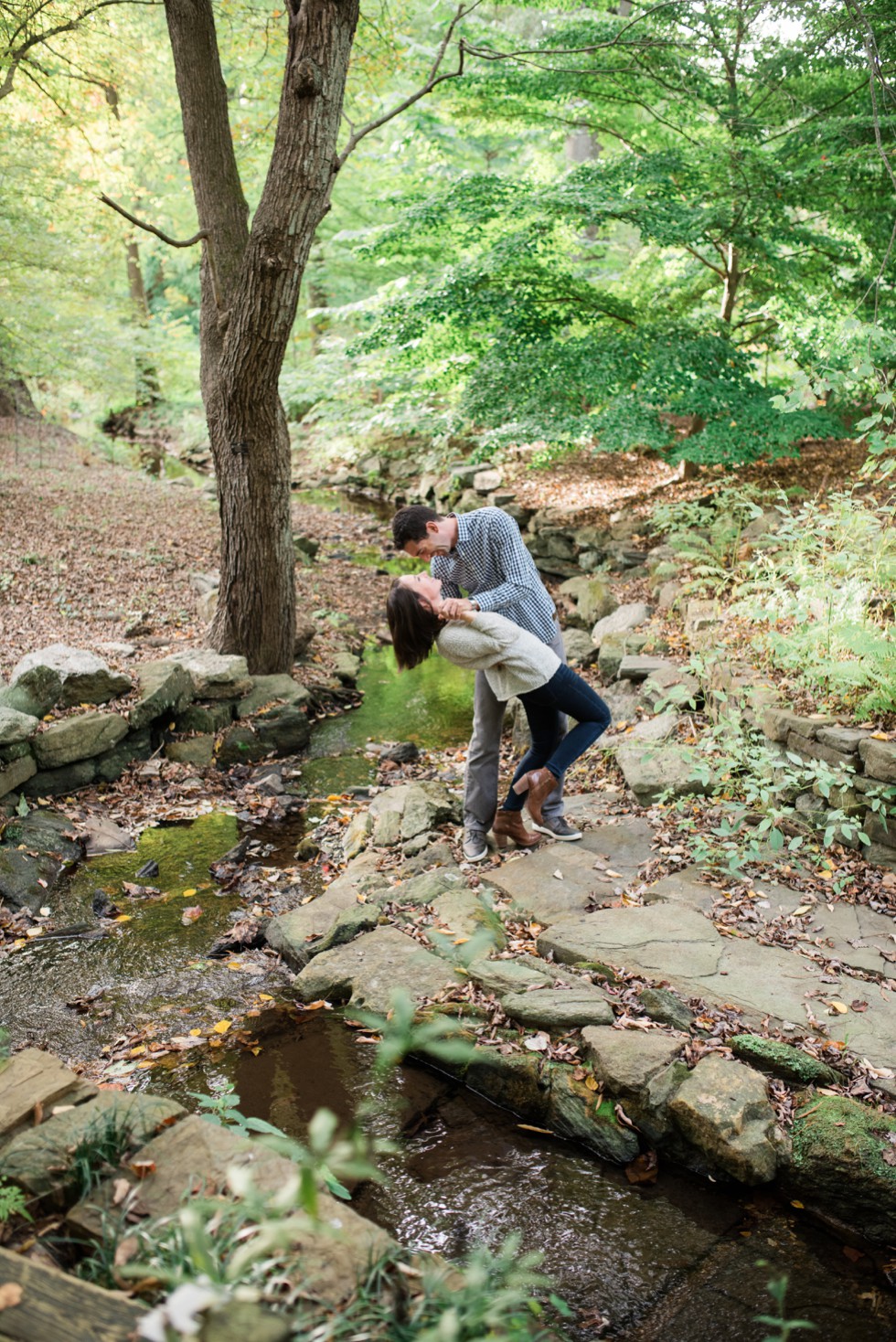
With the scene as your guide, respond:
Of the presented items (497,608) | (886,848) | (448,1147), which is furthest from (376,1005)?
(886,848)

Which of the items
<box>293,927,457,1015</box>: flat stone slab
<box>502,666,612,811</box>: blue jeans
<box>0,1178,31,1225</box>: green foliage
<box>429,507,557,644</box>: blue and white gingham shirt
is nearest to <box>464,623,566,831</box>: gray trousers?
<box>502,666,612,811</box>: blue jeans

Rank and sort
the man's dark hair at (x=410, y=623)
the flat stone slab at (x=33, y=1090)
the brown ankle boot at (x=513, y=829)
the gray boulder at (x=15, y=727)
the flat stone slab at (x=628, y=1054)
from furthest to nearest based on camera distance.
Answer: the gray boulder at (x=15, y=727), the brown ankle boot at (x=513, y=829), the man's dark hair at (x=410, y=623), the flat stone slab at (x=628, y=1054), the flat stone slab at (x=33, y=1090)

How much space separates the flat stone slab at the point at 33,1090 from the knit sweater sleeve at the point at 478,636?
239 cm

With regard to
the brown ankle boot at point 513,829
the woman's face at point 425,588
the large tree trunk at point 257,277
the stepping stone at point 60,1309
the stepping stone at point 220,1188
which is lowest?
the brown ankle boot at point 513,829

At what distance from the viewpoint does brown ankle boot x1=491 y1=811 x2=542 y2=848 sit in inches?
193

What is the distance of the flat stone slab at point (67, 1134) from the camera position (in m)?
2.04

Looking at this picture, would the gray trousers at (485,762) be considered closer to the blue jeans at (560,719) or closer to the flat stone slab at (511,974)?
the blue jeans at (560,719)

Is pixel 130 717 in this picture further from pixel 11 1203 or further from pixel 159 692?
pixel 11 1203

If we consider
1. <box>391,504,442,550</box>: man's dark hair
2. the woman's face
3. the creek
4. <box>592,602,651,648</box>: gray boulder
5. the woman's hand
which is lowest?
the creek

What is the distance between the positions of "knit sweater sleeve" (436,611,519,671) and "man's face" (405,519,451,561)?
400 mm

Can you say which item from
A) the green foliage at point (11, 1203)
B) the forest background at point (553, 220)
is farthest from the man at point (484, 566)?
the green foliage at point (11, 1203)

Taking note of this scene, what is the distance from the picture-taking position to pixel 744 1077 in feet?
9.84

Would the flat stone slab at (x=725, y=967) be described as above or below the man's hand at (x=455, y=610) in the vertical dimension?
below

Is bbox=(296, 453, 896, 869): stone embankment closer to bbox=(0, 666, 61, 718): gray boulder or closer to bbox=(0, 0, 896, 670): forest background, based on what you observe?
bbox=(0, 0, 896, 670): forest background
